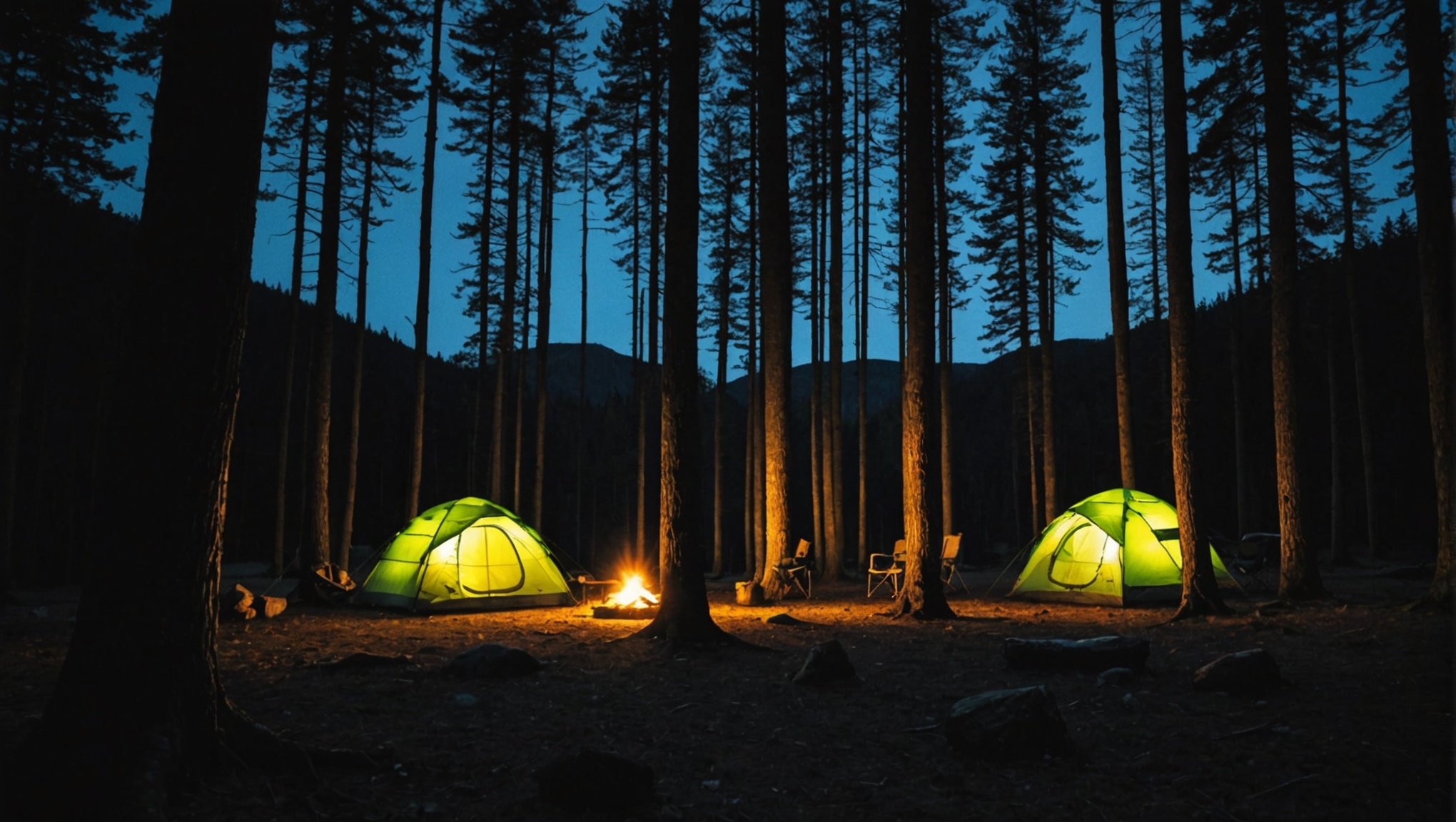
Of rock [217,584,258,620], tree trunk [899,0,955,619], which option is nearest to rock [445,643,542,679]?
rock [217,584,258,620]

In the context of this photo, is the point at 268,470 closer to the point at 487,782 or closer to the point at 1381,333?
the point at 487,782

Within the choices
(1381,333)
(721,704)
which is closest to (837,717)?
(721,704)

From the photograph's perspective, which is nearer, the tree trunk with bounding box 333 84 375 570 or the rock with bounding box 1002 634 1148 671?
the rock with bounding box 1002 634 1148 671

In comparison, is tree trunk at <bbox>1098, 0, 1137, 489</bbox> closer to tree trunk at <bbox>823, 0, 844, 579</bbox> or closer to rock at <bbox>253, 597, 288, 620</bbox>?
tree trunk at <bbox>823, 0, 844, 579</bbox>

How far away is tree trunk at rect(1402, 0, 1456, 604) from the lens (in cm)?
877

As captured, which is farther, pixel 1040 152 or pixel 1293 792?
pixel 1040 152

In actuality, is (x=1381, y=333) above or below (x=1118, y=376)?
above

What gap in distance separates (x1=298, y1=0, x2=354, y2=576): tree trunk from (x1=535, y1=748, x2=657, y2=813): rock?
10.5 m

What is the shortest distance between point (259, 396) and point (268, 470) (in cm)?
516

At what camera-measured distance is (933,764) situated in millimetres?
4184

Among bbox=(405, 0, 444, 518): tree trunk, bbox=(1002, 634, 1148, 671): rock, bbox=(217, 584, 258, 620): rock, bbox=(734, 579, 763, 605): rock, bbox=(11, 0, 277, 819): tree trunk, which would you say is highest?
bbox=(405, 0, 444, 518): tree trunk

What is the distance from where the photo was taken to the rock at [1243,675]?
216 inches

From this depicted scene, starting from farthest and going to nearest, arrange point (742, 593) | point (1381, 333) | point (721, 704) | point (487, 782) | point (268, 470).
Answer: point (268, 470)
point (1381, 333)
point (742, 593)
point (721, 704)
point (487, 782)

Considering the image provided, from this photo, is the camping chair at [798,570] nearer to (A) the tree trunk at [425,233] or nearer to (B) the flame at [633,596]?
(B) the flame at [633,596]
